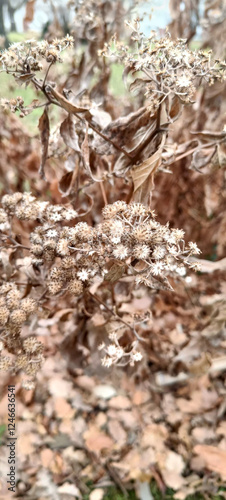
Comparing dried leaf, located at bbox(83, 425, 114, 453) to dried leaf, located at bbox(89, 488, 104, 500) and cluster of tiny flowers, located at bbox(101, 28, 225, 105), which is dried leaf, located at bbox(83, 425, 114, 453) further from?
cluster of tiny flowers, located at bbox(101, 28, 225, 105)

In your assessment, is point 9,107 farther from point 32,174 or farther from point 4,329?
point 32,174

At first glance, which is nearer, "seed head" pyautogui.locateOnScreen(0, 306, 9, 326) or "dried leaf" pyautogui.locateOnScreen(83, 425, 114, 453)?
"seed head" pyautogui.locateOnScreen(0, 306, 9, 326)

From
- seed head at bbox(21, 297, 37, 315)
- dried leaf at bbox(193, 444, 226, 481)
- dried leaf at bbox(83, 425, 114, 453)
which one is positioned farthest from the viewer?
dried leaf at bbox(83, 425, 114, 453)

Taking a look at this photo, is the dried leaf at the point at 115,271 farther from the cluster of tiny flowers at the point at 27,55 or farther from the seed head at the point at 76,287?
the cluster of tiny flowers at the point at 27,55

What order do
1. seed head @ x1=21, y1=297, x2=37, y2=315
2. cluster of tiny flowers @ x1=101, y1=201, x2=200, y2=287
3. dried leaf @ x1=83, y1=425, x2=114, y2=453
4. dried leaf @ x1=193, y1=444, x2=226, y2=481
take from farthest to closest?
1. dried leaf @ x1=83, y1=425, x2=114, y2=453
2. dried leaf @ x1=193, y1=444, x2=226, y2=481
3. seed head @ x1=21, y1=297, x2=37, y2=315
4. cluster of tiny flowers @ x1=101, y1=201, x2=200, y2=287

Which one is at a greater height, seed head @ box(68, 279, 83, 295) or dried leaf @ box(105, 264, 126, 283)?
dried leaf @ box(105, 264, 126, 283)

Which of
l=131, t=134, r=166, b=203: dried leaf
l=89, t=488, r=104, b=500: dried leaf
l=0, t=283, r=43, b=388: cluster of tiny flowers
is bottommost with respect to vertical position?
l=89, t=488, r=104, b=500: dried leaf

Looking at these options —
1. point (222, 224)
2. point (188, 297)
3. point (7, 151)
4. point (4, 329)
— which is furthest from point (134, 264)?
point (7, 151)

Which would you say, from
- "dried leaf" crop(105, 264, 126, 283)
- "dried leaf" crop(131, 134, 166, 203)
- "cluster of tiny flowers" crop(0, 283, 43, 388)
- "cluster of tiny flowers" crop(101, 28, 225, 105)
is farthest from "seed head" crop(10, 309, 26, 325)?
"cluster of tiny flowers" crop(101, 28, 225, 105)

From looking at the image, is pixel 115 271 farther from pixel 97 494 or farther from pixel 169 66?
pixel 97 494
